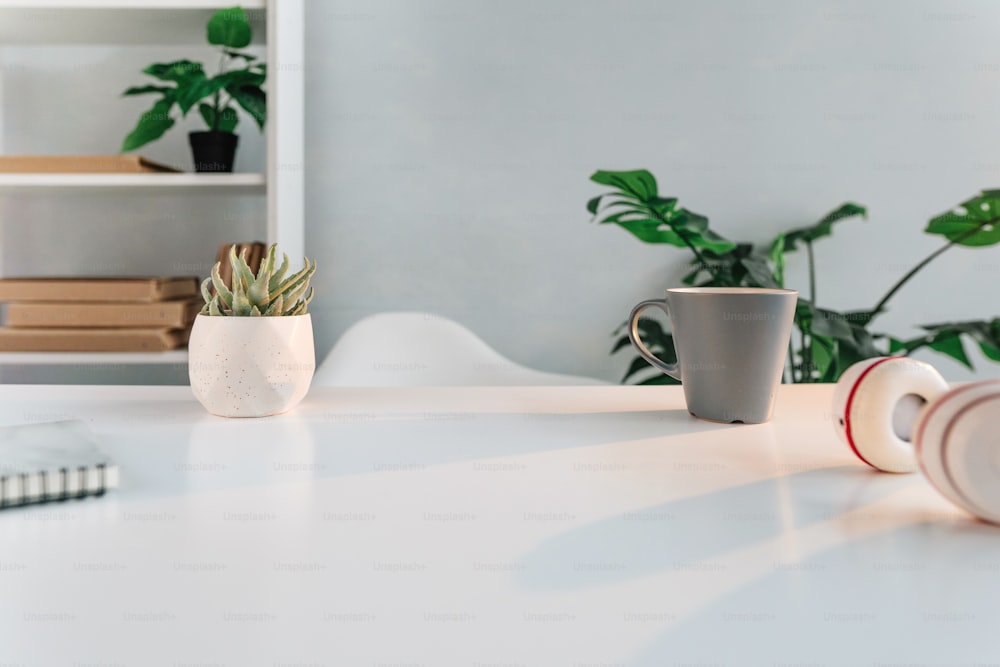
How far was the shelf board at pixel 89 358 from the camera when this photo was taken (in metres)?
1.69

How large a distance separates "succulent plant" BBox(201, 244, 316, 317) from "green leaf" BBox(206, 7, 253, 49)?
123 cm

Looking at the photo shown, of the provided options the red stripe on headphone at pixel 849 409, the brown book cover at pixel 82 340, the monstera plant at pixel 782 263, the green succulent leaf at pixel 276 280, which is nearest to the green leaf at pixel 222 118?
the brown book cover at pixel 82 340

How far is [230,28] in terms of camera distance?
168 centimetres

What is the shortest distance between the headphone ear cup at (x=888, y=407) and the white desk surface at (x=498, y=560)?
0.06 feet

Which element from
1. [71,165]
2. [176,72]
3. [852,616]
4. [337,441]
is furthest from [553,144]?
[852,616]

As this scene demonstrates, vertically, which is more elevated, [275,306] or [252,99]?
[252,99]

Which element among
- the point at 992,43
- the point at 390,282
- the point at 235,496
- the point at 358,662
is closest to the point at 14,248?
the point at 390,282

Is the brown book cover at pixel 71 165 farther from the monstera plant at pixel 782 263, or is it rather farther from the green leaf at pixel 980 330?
the green leaf at pixel 980 330

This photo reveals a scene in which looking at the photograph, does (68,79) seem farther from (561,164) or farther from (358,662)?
(358,662)

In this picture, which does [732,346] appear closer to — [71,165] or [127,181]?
[127,181]

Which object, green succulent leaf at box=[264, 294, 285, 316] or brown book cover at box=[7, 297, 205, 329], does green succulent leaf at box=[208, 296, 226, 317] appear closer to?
green succulent leaf at box=[264, 294, 285, 316]

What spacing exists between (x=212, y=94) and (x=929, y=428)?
175 centimetres

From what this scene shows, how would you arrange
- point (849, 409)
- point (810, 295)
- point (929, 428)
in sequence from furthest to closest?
point (810, 295)
point (849, 409)
point (929, 428)

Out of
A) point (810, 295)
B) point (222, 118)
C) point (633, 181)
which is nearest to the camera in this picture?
point (633, 181)
